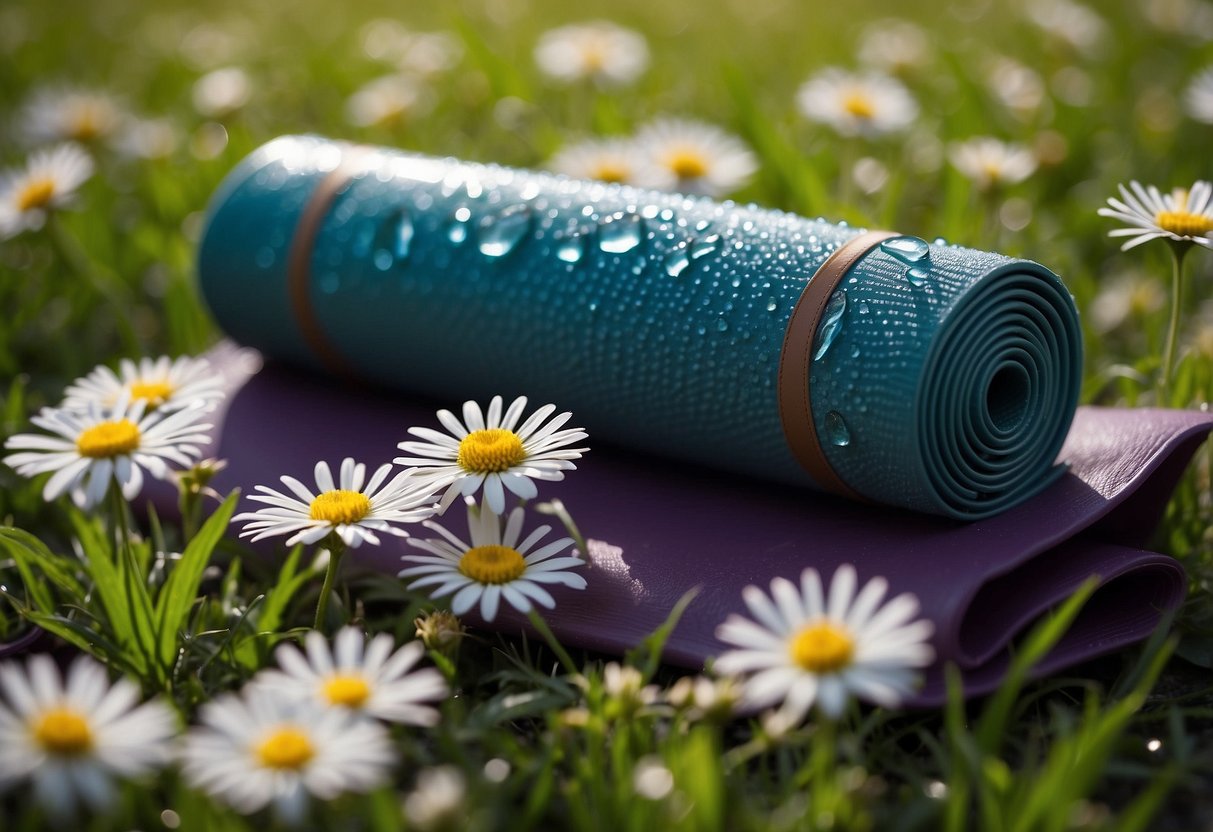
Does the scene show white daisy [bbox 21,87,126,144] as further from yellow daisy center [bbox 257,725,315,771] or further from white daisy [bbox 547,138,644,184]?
yellow daisy center [bbox 257,725,315,771]

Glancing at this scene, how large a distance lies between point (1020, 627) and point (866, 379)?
306 mm

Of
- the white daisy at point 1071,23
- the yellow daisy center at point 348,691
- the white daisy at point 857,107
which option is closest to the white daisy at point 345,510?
the yellow daisy center at point 348,691

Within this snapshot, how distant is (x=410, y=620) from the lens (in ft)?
5.00

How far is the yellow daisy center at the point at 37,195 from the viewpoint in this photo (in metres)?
2.22

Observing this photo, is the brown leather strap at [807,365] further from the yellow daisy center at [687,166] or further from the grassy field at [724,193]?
the yellow daisy center at [687,166]

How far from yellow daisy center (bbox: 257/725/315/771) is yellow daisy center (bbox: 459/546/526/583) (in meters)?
0.36

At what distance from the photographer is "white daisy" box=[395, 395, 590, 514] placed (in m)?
1.46

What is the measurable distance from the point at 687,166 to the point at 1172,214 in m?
0.90

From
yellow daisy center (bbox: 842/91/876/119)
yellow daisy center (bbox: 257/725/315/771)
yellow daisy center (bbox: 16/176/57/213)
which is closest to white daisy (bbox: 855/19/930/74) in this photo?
yellow daisy center (bbox: 842/91/876/119)

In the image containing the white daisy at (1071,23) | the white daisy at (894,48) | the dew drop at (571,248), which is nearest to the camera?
the dew drop at (571,248)


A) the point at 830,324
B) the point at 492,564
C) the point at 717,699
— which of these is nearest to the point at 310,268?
the point at 492,564

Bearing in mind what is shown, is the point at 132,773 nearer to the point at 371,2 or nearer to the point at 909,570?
the point at 909,570

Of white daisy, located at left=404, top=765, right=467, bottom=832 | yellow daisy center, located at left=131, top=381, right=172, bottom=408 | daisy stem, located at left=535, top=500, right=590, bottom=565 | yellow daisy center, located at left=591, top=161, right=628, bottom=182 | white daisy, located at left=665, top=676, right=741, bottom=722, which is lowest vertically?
white daisy, located at left=404, top=765, right=467, bottom=832

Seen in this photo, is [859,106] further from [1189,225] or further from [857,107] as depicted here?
[1189,225]
